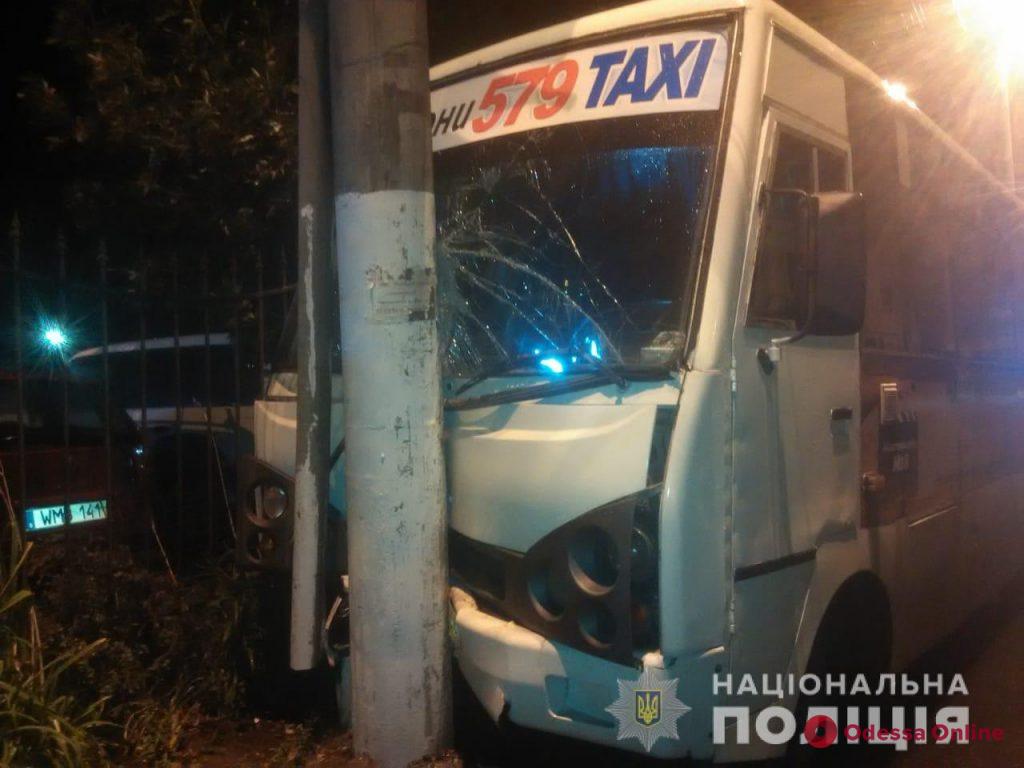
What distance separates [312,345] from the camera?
3641 mm

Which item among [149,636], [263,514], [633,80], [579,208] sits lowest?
[149,636]

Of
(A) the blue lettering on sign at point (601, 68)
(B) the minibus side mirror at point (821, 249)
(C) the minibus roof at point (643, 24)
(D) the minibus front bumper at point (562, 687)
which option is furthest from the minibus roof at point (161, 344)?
(B) the minibus side mirror at point (821, 249)

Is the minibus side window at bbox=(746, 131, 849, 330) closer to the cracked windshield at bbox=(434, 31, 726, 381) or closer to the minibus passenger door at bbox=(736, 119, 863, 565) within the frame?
the minibus passenger door at bbox=(736, 119, 863, 565)

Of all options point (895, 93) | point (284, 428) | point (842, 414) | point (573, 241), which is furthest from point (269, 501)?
point (895, 93)

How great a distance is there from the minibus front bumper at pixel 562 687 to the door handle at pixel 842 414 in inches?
48.3

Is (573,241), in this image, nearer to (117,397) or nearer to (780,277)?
(780,277)

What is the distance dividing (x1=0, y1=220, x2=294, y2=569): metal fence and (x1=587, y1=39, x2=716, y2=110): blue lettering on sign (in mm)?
2012

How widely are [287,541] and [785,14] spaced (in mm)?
2757

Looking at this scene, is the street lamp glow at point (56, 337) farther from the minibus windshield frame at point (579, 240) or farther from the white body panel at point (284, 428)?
the minibus windshield frame at point (579, 240)

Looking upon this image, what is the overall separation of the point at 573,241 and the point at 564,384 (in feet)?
2.44

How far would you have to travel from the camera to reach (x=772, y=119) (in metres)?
3.50

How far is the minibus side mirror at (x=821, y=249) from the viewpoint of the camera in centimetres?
332

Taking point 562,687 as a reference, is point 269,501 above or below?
above

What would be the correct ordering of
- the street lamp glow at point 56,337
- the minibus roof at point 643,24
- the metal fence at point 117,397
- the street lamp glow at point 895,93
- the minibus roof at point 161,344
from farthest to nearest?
the minibus roof at point 161,344, the street lamp glow at point 56,337, the metal fence at point 117,397, the street lamp glow at point 895,93, the minibus roof at point 643,24
